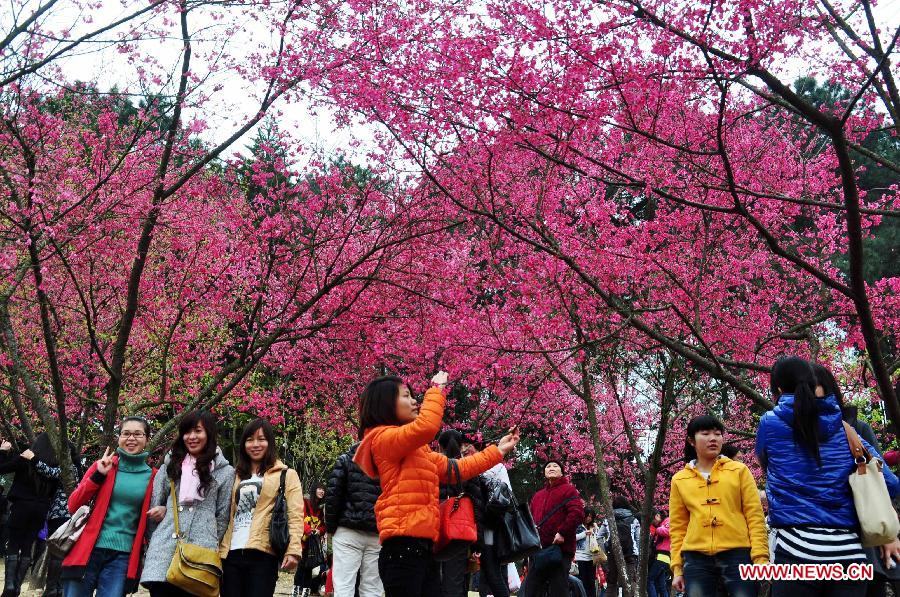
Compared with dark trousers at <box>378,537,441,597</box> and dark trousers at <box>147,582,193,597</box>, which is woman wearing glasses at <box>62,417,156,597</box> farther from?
dark trousers at <box>378,537,441,597</box>

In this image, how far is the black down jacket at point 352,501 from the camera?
602 centimetres

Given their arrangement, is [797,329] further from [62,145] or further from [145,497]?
[62,145]

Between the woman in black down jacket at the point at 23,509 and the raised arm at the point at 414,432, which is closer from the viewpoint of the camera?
the raised arm at the point at 414,432

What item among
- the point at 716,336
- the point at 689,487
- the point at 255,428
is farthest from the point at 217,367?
the point at 689,487

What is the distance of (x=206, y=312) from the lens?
15.7 meters

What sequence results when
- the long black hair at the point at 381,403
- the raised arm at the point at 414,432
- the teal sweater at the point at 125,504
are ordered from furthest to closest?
the teal sweater at the point at 125,504, the long black hair at the point at 381,403, the raised arm at the point at 414,432

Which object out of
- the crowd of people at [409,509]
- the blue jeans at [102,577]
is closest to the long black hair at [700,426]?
the crowd of people at [409,509]

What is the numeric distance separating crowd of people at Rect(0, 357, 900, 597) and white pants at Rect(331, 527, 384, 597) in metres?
0.01

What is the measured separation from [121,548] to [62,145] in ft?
24.2

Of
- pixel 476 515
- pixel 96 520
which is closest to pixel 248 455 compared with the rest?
pixel 96 520

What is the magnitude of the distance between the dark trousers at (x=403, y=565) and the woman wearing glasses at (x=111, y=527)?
2099 millimetres

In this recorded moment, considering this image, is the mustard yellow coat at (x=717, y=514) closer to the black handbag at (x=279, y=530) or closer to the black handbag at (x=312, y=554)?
the black handbag at (x=279, y=530)

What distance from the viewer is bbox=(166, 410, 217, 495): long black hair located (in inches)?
231

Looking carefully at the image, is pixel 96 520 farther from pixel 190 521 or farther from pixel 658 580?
pixel 658 580
